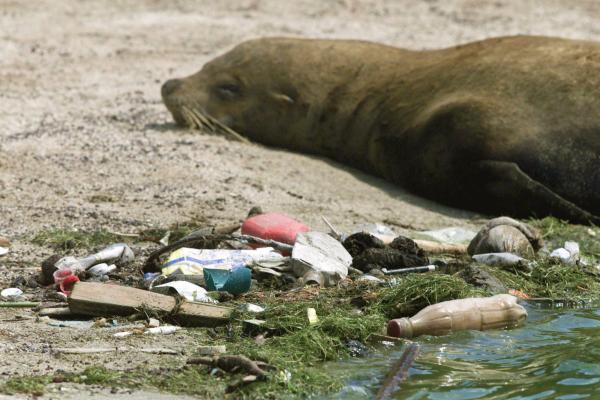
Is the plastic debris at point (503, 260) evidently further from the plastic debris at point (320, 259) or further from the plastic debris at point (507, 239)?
the plastic debris at point (320, 259)

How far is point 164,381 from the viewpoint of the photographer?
5.20 meters

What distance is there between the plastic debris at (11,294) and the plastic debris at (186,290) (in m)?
0.69

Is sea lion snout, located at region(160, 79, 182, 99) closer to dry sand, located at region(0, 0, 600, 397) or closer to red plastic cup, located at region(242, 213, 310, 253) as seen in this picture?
dry sand, located at region(0, 0, 600, 397)

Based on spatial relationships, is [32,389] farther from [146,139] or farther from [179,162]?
[146,139]

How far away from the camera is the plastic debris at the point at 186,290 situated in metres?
6.48

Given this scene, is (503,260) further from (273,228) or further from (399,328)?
(399,328)

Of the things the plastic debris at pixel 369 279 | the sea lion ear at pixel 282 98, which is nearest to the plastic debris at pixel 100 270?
the plastic debris at pixel 369 279

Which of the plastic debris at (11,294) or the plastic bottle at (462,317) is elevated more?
the plastic bottle at (462,317)

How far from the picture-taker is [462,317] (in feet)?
20.8

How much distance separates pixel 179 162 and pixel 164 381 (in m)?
4.79

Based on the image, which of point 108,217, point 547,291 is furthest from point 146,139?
point 547,291

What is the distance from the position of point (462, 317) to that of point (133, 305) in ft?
5.30

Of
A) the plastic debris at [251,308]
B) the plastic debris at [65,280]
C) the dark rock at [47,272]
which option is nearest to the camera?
the plastic debris at [251,308]

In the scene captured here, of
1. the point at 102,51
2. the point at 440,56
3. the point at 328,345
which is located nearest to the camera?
the point at 328,345
